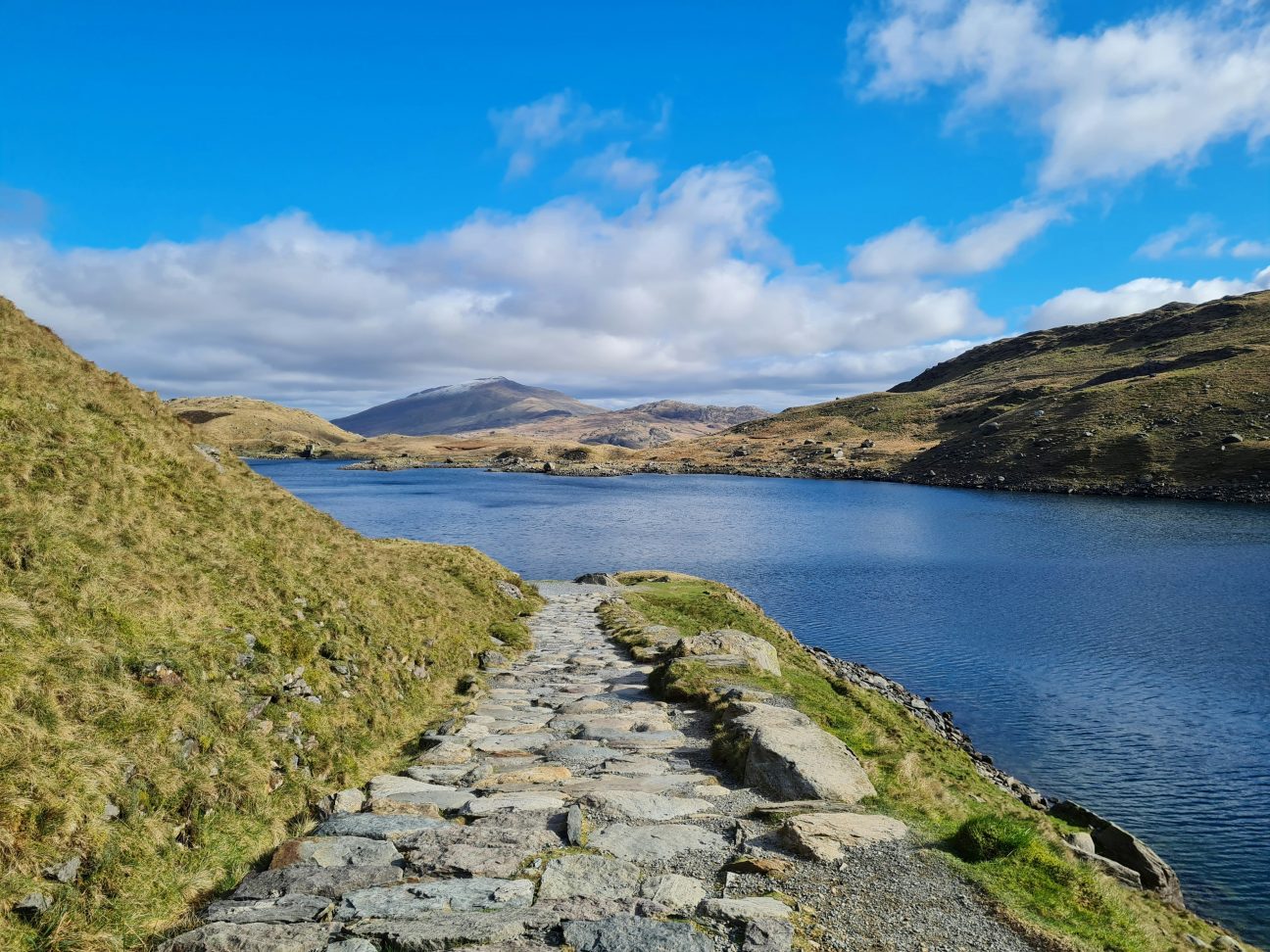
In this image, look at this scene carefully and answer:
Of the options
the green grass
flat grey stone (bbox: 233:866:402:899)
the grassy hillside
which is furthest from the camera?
the green grass

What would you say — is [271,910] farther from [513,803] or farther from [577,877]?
[513,803]

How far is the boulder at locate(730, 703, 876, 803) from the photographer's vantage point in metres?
10.8

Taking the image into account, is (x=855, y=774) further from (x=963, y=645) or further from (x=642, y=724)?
(x=963, y=645)

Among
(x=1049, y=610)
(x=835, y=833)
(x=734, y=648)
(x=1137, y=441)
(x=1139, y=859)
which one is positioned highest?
(x=1137, y=441)

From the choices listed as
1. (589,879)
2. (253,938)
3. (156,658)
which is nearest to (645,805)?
(589,879)

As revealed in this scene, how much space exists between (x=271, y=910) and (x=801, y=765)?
7164 millimetres

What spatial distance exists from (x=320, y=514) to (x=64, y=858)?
16507 mm

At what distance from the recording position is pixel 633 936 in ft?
22.5

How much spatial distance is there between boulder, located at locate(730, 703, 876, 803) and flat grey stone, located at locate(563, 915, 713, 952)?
13.8 ft

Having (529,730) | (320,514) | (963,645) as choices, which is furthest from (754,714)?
(963,645)

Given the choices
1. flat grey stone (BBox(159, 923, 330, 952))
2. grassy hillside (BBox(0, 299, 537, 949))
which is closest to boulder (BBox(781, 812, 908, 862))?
flat grey stone (BBox(159, 923, 330, 952))

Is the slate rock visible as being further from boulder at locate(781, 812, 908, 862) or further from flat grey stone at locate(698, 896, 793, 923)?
boulder at locate(781, 812, 908, 862)

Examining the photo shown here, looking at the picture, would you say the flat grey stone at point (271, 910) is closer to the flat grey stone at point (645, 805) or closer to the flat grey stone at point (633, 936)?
the flat grey stone at point (633, 936)

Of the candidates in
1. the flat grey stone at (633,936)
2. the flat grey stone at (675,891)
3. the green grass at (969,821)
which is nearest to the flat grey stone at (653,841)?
the flat grey stone at (675,891)
